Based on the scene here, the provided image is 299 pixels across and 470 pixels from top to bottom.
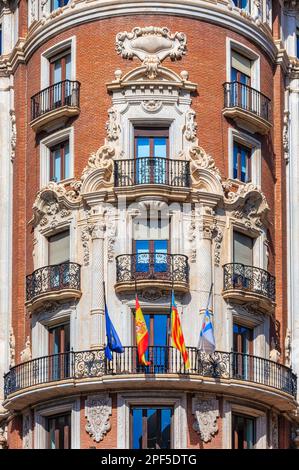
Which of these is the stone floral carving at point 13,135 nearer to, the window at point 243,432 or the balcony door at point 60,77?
the balcony door at point 60,77

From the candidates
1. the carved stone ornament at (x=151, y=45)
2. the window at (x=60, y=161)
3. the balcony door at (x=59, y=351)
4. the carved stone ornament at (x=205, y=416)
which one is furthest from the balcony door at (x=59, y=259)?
the carved stone ornament at (x=151, y=45)

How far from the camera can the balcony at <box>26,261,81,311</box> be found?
246ft

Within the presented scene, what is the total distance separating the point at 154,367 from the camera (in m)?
73.2

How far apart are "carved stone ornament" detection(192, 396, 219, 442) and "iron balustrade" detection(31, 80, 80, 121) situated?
34.2 feet

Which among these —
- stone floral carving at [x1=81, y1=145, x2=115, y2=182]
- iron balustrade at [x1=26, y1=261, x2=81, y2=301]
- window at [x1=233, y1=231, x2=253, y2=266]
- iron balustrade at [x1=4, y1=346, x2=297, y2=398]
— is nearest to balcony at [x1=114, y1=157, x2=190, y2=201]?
stone floral carving at [x1=81, y1=145, x2=115, y2=182]

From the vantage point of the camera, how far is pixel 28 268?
254 feet

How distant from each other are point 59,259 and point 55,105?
5.03m

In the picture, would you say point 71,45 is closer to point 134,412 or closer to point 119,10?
point 119,10

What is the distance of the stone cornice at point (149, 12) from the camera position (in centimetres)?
7738

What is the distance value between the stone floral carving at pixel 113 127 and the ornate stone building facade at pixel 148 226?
0.03 metres

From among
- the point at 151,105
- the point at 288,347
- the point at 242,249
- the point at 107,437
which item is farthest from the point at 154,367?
the point at 151,105
